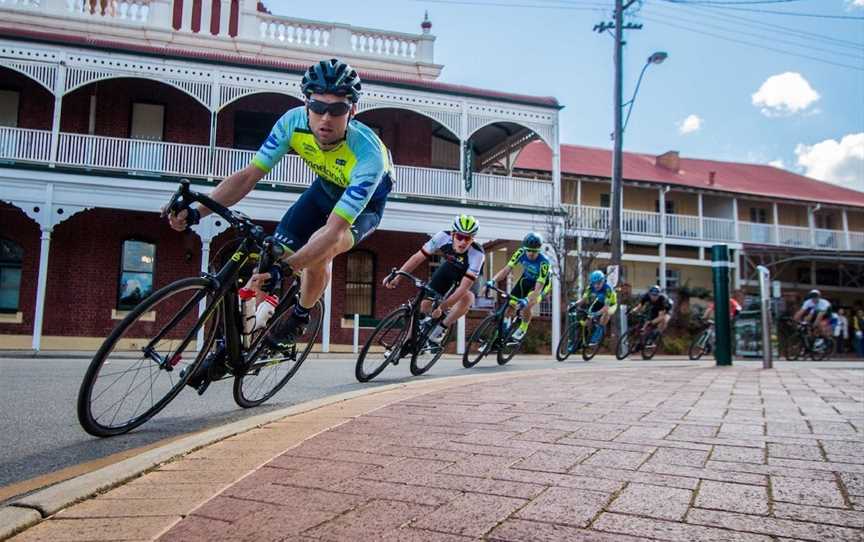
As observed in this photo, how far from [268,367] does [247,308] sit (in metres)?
0.72

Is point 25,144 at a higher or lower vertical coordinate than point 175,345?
higher

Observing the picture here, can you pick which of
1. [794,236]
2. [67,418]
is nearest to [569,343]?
[67,418]

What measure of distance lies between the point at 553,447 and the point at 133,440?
2.06 meters

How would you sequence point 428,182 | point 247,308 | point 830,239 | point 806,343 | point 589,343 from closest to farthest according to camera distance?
1. point 247,308
2. point 589,343
3. point 428,182
4. point 806,343
5. point 830,239

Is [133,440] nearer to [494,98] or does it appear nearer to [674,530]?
[674,530]

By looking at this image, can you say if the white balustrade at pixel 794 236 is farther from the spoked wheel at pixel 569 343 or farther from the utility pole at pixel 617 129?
the spoked wheel at pixel 569 343

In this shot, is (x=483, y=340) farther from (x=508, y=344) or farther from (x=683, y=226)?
(x=683, y=226)

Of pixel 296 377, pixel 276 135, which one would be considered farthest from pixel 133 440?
pixel 296 377

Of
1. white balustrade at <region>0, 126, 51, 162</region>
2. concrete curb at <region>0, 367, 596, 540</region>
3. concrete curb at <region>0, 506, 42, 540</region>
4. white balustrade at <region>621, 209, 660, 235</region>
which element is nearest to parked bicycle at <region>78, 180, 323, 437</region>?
concrete curb at <region>0, 367, 596, 540</region>

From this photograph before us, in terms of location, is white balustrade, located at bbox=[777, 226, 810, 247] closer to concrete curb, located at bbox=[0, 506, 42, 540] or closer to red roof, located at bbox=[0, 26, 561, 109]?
red roof, located at bbox=[0, 26, 561, 109]

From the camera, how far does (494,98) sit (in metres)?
19.1

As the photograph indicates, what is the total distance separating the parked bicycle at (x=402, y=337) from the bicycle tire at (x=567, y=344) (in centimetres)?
540

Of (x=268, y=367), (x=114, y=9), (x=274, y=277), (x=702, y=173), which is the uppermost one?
(x=114, y=9)

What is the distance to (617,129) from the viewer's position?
68.6 feet
